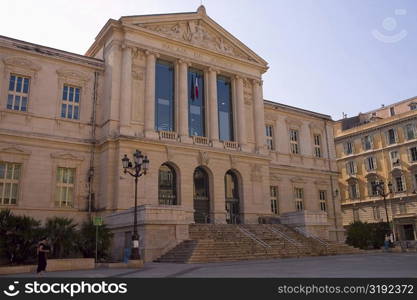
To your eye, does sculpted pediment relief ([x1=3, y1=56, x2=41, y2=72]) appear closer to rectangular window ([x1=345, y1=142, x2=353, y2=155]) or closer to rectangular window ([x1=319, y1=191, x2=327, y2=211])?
rectangular window ([x1=319, y1=191, x2=327, y2=211])

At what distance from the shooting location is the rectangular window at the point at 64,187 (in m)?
25.2

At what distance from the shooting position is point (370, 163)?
5425 cm

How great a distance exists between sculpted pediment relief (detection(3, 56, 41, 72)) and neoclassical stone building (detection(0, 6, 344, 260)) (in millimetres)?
60

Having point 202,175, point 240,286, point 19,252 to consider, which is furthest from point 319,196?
point 240,286

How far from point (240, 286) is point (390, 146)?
4909 centimetres

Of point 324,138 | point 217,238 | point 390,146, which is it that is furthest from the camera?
point 390,146

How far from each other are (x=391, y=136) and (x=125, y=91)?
128 feet

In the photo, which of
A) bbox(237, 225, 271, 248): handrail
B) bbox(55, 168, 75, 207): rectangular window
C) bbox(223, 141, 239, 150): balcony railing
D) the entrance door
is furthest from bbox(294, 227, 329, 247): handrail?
the entrance door

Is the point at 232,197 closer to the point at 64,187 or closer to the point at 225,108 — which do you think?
the point at 225,108

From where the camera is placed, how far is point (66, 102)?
26.8 m

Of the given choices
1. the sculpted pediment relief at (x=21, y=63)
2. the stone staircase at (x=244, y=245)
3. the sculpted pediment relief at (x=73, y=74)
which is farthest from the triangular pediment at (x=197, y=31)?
the stone staircase at (x=244, y=245)

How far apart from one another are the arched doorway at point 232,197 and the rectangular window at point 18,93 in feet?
48.4

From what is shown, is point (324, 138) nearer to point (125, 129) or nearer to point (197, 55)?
point (197, 55)

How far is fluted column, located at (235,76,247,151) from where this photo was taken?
3170cm
